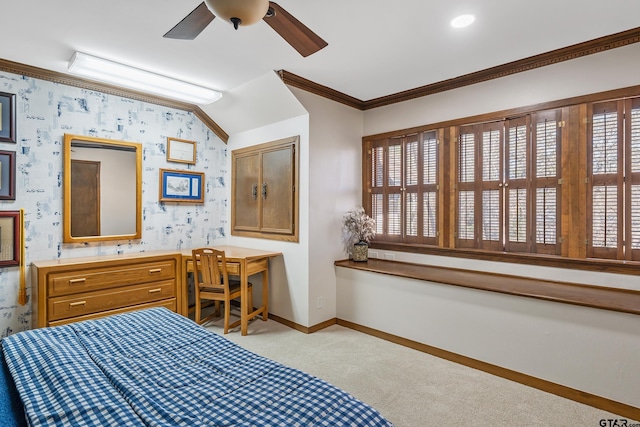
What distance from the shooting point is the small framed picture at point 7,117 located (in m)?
3.05

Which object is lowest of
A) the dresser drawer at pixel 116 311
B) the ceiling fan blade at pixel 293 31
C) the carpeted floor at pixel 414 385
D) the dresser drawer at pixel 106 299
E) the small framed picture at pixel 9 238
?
the carpeted floor at pixel 414 385

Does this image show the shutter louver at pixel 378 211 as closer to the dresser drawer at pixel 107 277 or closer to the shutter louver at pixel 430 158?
the shutter louver at pixel 430 158

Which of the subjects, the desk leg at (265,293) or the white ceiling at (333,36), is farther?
the desk leg at (265,293)

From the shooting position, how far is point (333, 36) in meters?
2.57

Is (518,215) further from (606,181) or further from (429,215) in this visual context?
(429,215)

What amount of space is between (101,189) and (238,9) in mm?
3070

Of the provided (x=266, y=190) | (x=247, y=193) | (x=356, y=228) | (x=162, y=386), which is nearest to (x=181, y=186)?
(x=247, y=193)

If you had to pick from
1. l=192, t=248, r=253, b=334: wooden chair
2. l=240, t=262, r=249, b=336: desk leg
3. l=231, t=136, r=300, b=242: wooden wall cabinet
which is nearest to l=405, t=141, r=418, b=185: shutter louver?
l=231, t=136, r=300, b=242: wooden wall cabinet

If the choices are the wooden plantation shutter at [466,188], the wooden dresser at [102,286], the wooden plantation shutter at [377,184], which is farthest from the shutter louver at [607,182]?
the wooden dresser at [102,286]

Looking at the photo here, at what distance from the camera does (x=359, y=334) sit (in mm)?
3623

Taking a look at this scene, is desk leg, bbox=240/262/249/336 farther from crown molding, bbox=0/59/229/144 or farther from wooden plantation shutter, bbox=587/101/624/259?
wooden plantation shutter, bbox=587/101/624/259

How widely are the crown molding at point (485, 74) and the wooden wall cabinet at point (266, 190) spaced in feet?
2.10

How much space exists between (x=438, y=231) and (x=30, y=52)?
13.6 feet

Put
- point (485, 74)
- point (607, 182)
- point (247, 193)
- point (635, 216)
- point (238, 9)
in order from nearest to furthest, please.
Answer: point (238, 9), point (635, 216), point (607, 182), point (485, 74), point (247, 193)
